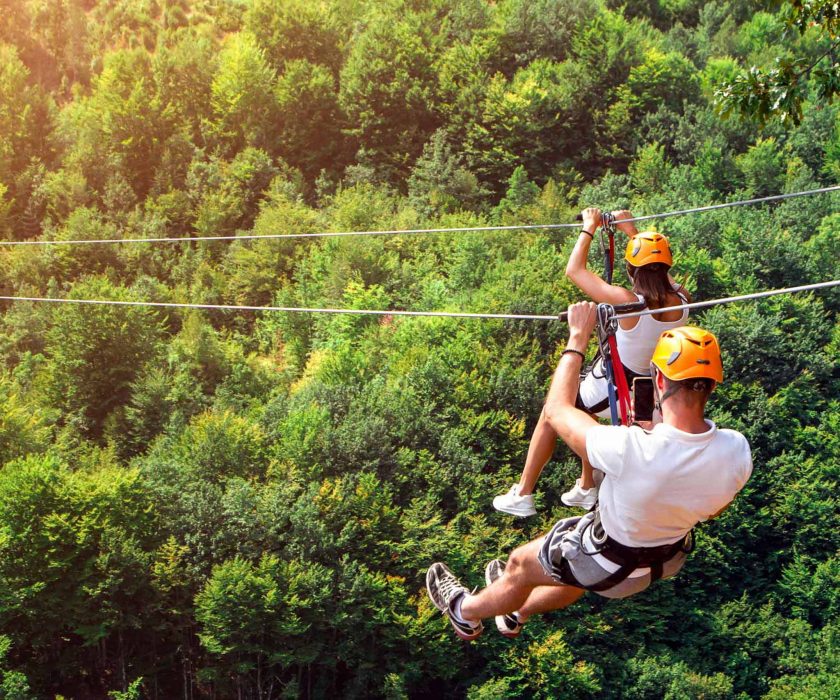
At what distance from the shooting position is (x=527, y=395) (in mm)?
30734

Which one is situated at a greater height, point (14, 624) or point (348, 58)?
point (348, 58)

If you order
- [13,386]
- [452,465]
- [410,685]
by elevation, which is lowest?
[410,685]

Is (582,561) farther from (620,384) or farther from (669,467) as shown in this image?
(620,384)

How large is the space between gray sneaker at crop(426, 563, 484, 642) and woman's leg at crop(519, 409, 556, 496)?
37.3 inches

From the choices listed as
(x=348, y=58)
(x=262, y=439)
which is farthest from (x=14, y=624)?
(x=348, y=58)

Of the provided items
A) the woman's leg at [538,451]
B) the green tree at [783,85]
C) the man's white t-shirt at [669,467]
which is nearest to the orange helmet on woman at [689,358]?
the man's white t-shirt at [669,467]

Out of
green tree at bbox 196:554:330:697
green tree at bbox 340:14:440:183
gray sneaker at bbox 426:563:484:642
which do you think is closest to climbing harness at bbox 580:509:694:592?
gray sneaker at bbox 426:563:484:642

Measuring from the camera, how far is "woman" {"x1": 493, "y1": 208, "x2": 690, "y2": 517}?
235 inches

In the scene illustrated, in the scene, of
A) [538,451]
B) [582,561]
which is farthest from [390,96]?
[582,561]

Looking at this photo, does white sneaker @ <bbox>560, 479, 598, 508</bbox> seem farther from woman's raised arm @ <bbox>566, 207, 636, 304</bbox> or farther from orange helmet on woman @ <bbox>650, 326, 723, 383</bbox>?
orange helmet on woman @ <bbox>650, 326, 723, 383</bbox>

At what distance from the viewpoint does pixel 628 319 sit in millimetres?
6188

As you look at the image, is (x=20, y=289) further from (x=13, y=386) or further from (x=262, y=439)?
(x=262, y=439)

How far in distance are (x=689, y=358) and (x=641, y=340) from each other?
5.92ft

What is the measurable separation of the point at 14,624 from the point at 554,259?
21152 millimetres
